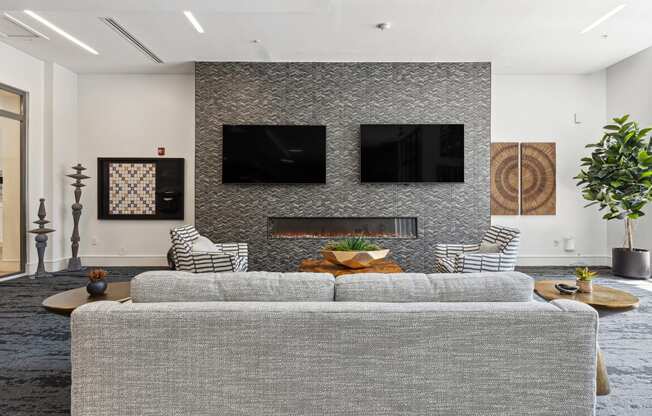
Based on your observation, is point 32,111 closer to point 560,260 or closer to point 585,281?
point 585,281

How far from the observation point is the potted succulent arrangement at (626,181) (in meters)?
5.24

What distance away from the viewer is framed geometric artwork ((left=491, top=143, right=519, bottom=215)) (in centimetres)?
650

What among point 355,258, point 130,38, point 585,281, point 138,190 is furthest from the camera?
point 138,190

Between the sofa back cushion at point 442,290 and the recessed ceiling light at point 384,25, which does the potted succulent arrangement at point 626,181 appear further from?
the sofa back cushion at point 442,290

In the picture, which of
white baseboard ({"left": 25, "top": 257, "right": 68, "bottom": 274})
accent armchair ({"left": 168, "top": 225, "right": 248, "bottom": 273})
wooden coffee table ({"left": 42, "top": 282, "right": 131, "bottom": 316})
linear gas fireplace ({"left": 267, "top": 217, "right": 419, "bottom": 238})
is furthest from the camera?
linear gas fireplace ({"left": 267, "top": 217, "right": 419, "bottom": 238})

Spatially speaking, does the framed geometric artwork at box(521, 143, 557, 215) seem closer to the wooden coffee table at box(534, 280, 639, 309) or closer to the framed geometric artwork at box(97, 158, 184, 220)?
the wooden coffee table at box(534, 280, 639, 309)

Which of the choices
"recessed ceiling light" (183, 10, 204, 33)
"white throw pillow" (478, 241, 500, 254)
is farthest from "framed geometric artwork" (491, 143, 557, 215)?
"recessed ceiling light" (183, 10, 204, 33)

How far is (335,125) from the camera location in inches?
234

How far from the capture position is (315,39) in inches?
199

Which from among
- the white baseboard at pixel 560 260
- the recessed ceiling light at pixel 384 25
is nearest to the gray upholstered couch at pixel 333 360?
the recessed ceiling light at pixel 384 25

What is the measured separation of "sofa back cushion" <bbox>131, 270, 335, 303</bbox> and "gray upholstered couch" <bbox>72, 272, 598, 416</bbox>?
0.38ft

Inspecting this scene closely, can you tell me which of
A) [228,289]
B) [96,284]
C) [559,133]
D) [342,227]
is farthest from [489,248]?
[559,133]

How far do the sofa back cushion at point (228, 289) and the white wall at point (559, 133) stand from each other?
550cm

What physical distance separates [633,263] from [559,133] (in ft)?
7.18
